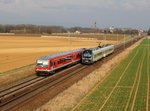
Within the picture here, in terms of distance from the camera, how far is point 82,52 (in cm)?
5853

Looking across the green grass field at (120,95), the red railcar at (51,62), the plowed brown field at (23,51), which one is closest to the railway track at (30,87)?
the red railcar at (51,62)

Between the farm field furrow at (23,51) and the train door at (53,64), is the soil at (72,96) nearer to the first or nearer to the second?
the train door at (53,64)

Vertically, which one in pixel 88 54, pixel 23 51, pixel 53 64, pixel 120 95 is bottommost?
pixel 23 51

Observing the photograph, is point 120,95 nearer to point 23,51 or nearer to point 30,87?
point 30,87

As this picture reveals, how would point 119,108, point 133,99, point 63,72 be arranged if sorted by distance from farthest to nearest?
point 63,72
point 133,99
point 119,108

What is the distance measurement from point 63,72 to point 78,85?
453 inches

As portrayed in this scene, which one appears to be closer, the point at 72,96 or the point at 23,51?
the point at 72,96

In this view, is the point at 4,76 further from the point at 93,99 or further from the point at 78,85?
the point at 93,99

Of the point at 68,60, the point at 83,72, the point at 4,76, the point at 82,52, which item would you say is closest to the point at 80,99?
the point at 4,76

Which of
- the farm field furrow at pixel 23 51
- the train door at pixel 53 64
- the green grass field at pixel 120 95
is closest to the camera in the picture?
the green grass field at pixel 120 95

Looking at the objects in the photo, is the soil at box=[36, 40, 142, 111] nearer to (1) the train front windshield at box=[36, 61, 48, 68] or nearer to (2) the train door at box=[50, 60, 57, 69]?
(2) the train door at box=[50, 60, 57, 69]

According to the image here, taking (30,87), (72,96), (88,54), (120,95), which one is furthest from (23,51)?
(120,95)

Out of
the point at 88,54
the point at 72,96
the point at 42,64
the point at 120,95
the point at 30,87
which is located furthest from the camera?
the point at 88,54

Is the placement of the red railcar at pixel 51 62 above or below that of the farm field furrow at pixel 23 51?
above
